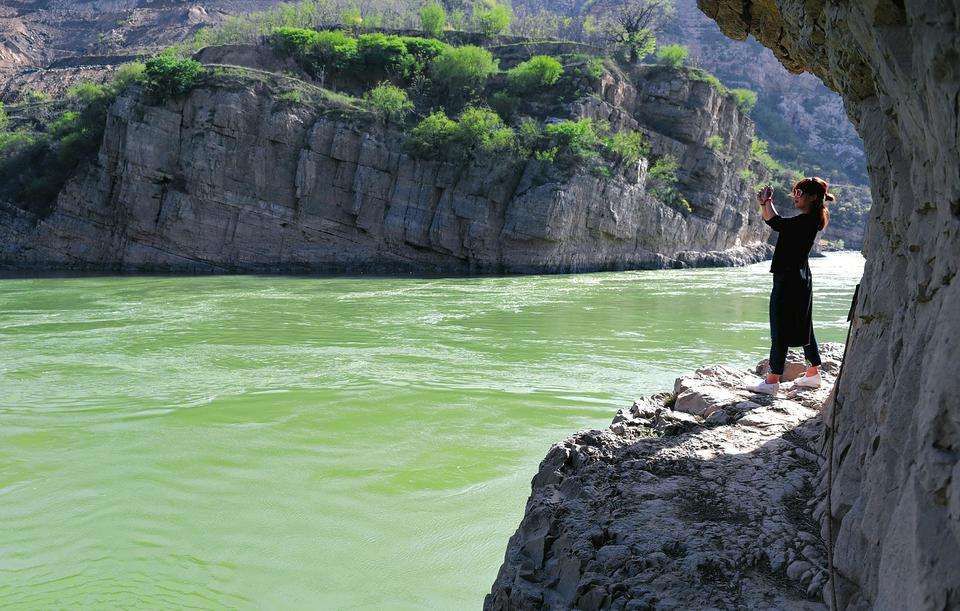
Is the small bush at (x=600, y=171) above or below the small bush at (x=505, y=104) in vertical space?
below

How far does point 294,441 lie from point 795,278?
173 inches

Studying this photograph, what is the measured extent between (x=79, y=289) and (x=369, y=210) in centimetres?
1338

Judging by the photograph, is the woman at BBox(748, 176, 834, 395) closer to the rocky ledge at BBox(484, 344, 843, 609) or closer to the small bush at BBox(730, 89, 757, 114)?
the rocky ledge at BBox(484, 344, 843, 609)

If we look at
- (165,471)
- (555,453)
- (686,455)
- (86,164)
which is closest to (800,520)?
(686,455)

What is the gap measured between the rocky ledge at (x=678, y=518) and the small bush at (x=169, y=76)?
1261 inches

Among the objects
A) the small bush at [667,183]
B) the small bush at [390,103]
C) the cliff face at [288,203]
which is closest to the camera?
the cliff face at [288,203]

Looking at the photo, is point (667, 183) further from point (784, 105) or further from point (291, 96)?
point (784, 105)

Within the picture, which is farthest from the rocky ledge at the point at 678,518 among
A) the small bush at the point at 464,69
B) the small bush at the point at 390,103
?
the small bush at the point at 464,69

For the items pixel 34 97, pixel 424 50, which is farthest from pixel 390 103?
pixel 34 97

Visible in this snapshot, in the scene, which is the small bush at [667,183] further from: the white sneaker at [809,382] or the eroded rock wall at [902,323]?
the eroded rock wall at [902,323]

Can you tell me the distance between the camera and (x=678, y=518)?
11.4 feet

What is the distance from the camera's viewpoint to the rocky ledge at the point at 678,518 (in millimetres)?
2941

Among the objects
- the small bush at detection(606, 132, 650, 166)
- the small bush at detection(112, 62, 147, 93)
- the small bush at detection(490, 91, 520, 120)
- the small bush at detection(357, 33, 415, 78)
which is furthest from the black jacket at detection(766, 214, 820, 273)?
the small bush at detection(357, 33, 415, 78)

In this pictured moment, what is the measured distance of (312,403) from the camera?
780 centimetres
